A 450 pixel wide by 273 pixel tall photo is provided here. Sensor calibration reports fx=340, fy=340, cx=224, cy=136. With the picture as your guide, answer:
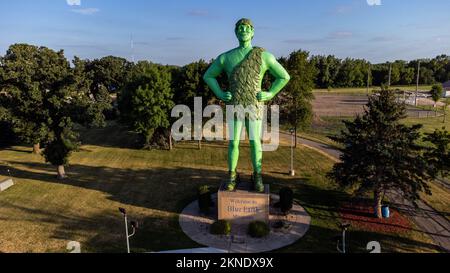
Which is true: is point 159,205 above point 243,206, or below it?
below

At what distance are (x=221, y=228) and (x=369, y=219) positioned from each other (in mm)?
10382

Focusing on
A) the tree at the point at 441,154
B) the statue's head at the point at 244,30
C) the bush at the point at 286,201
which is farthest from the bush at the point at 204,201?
the tree at the point at 441,154

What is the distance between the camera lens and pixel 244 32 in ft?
68.0

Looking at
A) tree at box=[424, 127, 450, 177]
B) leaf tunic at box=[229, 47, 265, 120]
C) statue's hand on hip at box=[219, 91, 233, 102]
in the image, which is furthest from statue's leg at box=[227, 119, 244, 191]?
tree at box=[424, 127, 450, 177]

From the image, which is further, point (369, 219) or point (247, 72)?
point (369, 219)

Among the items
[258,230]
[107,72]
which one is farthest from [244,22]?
[107,72]

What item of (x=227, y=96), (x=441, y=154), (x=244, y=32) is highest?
(x=244, y=32)

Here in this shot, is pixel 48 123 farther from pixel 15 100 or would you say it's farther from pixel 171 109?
pixel 171 109

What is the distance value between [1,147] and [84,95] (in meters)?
24.5

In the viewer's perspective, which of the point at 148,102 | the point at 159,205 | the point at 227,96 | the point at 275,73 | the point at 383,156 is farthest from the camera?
the point at 148,102

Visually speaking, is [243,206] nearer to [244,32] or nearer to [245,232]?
[245,232]

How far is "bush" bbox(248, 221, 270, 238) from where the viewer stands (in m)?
21.4

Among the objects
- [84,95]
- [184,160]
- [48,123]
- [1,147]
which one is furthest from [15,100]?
[1,147]

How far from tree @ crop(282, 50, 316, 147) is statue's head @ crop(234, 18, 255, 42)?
20.2 meters
